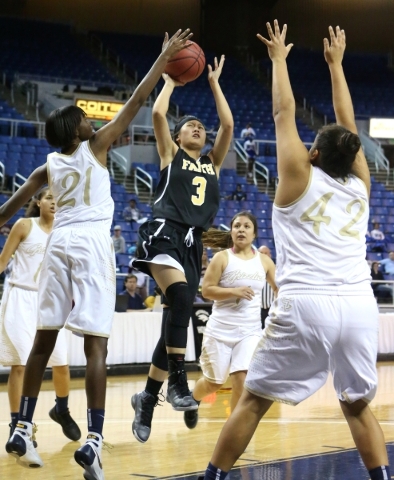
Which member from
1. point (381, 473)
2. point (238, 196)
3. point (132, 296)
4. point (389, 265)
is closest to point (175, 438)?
point (381, 473)

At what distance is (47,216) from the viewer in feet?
20.3

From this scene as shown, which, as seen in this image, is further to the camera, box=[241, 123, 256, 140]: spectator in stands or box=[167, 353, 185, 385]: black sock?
box=[241, 123, 256, 140]: spectator in stands

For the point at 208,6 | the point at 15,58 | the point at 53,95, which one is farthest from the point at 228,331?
the point at 208,6

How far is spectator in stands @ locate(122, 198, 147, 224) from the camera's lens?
58.4 ft

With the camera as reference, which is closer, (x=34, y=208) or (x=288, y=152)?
(x=288, y=152)

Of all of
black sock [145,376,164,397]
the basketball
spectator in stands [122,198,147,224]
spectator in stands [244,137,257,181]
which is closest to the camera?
the basketball

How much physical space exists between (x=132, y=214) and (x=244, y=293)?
1152cm

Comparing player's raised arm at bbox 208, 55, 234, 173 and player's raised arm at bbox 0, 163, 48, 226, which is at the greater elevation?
player's raised arm at bbox 208, 55, 234, 173

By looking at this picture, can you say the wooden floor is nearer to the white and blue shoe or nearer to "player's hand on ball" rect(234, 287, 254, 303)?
the white and blue shoe

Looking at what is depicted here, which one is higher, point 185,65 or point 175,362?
point 185,65

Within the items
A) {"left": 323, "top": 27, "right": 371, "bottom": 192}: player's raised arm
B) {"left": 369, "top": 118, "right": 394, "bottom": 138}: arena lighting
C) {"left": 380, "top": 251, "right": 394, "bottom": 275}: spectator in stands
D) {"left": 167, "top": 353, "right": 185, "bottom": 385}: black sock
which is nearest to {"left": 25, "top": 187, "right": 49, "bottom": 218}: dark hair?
{"left": 167, "top": 353, "right": 185, "bottom": 385}: black sock

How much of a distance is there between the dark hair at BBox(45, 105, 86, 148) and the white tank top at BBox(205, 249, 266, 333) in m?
2.52

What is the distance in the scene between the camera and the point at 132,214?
1791 centimetres

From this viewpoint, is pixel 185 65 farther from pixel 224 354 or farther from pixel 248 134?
pixel 248 134
